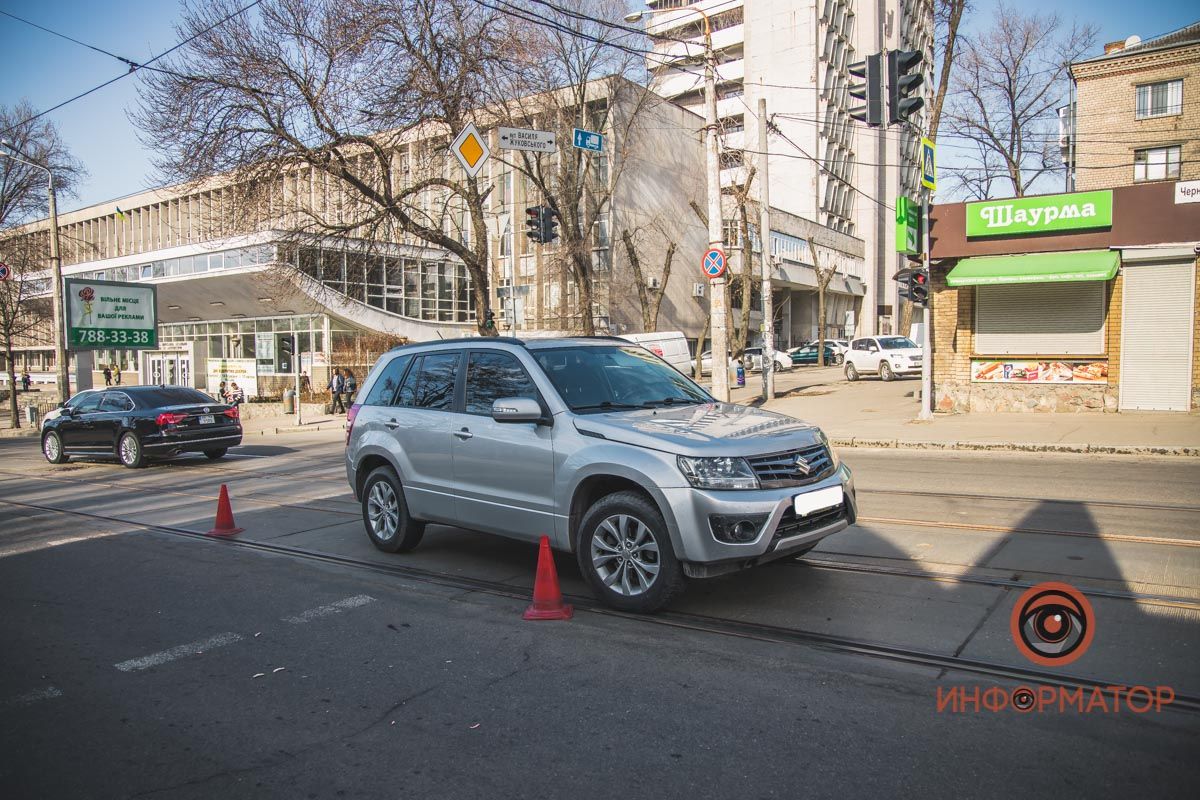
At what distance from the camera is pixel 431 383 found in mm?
7133

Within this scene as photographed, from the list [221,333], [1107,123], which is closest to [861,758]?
[1107,123]

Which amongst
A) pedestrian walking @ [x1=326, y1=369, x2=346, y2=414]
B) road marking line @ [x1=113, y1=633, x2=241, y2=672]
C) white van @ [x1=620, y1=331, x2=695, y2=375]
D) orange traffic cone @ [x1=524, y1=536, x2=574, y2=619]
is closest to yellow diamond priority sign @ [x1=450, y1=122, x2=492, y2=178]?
orange traffic cone @ [x1=524, y1=536, x2=574, y2=619]

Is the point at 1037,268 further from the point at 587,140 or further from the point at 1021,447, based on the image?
the point at 587,140

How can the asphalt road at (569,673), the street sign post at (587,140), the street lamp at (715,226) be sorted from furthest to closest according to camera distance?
the street lamp at (715,226)
the street sign post at (587,140)
the asphalt road at (569,673)

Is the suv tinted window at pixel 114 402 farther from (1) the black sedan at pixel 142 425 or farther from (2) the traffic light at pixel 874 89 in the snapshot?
(2) the traffic light at pixel 874 89

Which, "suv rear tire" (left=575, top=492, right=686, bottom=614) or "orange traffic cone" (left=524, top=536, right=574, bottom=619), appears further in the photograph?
"orange traffic cone" (left=524, top=536, right=574, bottom=619)

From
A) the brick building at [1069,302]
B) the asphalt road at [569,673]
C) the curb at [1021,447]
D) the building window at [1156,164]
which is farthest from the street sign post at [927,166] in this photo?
the building window at [1156,164]

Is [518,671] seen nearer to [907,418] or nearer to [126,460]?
[126,460]

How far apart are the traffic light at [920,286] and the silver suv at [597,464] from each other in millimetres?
11904

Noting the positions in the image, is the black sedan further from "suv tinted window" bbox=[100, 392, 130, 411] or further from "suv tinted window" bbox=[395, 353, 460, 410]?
"suv tinted window" bbox=[395, 353, 460, 410]

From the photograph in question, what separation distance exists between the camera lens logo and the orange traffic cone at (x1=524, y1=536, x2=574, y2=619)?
2776 mm

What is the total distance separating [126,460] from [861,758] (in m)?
16.0

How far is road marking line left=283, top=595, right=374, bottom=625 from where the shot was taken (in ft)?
18.5

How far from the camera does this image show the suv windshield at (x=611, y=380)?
6.06 meters
